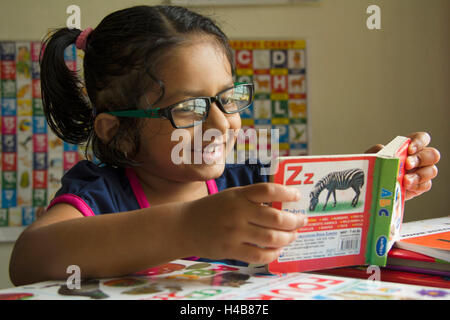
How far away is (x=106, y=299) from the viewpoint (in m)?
0.46

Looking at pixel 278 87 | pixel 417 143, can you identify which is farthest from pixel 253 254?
pixel 278 87

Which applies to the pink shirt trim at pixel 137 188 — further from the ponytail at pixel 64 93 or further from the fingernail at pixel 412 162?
the fingernail at pixel 412 162

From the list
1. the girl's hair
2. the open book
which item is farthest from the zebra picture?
the girl's hair

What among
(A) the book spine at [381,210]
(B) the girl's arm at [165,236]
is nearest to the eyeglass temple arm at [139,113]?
(B) the girl's arm at [165,236]

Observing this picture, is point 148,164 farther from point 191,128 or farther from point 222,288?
point 222,288

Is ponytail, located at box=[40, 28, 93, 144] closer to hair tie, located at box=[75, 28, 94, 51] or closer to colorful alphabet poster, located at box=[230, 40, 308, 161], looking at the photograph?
hair tie, located at box=[75, 28, 94, 51]

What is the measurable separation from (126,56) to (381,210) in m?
0.52

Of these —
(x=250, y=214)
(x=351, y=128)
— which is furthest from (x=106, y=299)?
(x=351, y=128)

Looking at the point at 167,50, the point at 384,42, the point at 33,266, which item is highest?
the point at 384,42

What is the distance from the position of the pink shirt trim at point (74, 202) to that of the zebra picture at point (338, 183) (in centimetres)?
37

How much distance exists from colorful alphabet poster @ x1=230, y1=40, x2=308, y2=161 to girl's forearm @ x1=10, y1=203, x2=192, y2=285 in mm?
1517

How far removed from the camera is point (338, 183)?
591mm
